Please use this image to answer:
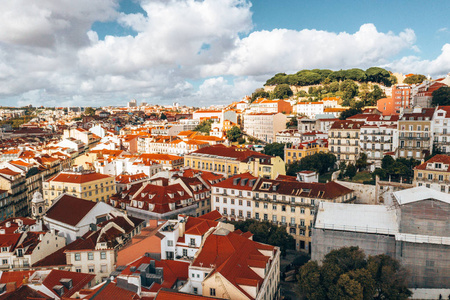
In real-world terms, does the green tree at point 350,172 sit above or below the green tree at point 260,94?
below

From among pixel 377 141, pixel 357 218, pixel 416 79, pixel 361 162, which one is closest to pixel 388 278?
pixel 357 218

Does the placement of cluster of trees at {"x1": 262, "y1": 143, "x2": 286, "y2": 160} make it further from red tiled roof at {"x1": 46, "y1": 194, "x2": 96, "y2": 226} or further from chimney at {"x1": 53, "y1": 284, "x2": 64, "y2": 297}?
chimney at {"x1": 53, "y1": 284, "x2": 64, "y2": 297}

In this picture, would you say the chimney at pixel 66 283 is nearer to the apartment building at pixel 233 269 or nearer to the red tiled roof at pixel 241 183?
the apartment building at pixel 233 269

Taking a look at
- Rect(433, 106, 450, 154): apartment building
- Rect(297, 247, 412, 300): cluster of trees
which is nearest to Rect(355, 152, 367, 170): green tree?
Rect(433, 106, 450, 154): apartment building

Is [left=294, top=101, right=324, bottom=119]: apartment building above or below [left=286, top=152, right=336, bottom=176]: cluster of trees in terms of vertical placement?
above

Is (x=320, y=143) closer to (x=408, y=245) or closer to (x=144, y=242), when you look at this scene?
(x=408, y=245)

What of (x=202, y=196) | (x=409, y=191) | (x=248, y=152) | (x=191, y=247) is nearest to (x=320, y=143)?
(x=248, y=152)

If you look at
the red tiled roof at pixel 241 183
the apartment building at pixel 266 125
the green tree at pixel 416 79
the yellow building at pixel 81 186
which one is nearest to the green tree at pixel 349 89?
the green tree at pixel 416 79
